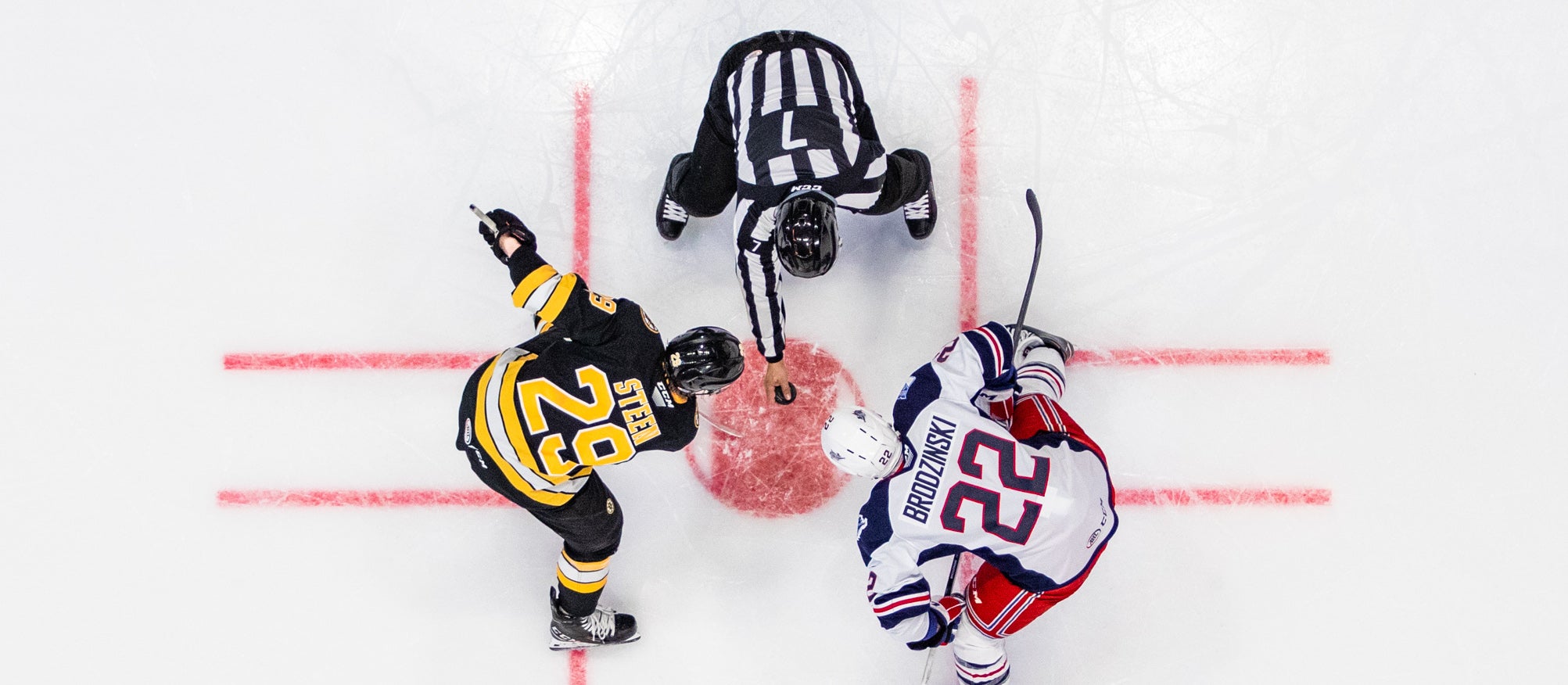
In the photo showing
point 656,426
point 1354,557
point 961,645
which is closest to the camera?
point 656,426

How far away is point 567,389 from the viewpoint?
4.22 m

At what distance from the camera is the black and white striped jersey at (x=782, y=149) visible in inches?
170

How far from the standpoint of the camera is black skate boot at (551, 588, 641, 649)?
5250 millimetres

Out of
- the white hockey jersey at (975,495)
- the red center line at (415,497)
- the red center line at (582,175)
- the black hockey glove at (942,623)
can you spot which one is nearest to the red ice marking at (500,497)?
the red center line at (415,497)

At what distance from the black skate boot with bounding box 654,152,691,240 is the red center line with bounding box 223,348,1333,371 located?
1319 mm

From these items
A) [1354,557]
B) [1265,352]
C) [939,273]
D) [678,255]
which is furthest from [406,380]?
[1354,557]

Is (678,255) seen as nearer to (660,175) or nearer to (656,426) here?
(660,175)

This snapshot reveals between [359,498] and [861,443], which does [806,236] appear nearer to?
[861,443]

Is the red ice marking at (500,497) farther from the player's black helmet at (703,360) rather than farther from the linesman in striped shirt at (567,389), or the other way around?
the player's black helmet at (703,360)

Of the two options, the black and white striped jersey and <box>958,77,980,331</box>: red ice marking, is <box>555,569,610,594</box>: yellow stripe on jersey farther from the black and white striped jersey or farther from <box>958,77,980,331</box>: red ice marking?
<box>958,77,980,331</box>: red ice marking

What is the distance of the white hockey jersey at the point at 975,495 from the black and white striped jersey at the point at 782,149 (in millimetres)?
886

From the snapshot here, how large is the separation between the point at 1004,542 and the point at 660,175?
3000 mm

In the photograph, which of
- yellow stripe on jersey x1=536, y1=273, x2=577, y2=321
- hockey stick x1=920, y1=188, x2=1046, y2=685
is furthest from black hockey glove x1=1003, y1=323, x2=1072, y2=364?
yellow stripe on jersey x1=536, y1=273, x2=577, y2=321

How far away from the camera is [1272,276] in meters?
5.58
